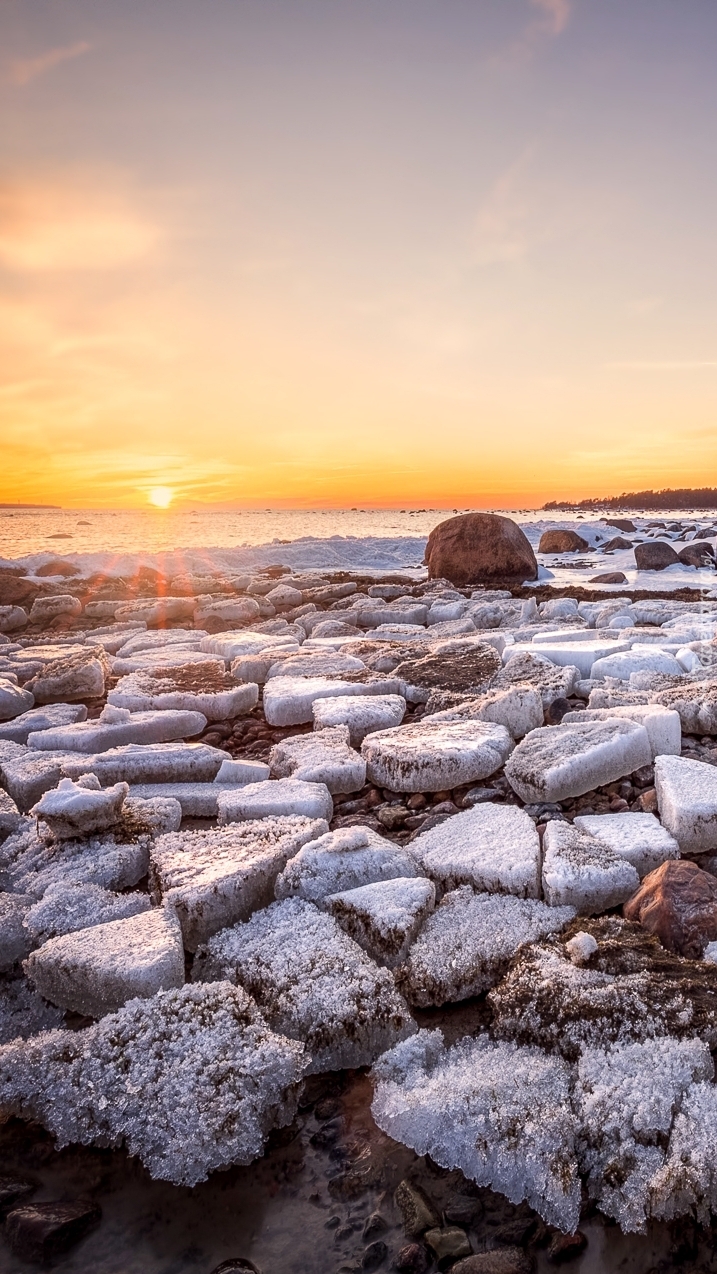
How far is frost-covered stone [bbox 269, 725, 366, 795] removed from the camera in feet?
8.08

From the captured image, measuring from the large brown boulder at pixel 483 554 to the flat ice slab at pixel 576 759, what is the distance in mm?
7230

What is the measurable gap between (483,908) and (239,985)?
59 centimetres

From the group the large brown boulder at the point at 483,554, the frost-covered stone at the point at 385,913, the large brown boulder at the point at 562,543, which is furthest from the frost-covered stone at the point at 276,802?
the large brown boulder at the point at 562,543

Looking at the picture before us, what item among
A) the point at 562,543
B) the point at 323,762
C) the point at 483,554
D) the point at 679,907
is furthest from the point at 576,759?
the point at 562,543

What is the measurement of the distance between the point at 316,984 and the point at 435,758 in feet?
3.47

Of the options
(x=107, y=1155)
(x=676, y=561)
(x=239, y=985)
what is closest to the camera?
(x=107, y=1155)

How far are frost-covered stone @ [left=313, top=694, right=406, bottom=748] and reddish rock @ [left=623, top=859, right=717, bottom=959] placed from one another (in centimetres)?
134

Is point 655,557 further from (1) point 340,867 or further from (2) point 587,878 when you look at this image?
(1) point 340,867

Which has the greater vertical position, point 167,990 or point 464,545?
point 464,545

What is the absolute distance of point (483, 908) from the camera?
1.71 meters

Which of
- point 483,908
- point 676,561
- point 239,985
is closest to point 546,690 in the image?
point 483,908

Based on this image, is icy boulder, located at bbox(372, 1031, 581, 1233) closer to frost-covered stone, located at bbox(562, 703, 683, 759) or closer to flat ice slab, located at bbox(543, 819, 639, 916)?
flat ice slab, located at bbox(543, 819, 639, 916)

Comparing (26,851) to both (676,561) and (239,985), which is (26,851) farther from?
(676,561)

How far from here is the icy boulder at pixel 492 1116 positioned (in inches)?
44.0
